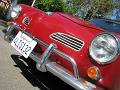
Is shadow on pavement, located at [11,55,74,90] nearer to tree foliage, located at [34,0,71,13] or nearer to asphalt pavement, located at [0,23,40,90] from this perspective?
asphalt pavement, located at [0,23,40,90]

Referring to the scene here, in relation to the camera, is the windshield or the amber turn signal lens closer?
the amber turn signal lens

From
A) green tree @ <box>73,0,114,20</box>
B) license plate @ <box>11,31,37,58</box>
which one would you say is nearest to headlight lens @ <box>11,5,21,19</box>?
license plate @ <box>11,31,37,58</box>

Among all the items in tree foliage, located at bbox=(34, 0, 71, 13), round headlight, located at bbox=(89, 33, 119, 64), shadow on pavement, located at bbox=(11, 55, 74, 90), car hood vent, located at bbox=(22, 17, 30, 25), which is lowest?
tree foliage, located at bbox=(34, 0, 71, 13)

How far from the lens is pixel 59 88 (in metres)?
4.71

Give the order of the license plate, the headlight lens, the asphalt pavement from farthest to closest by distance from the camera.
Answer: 1. the headlight lens
2. the license plate
3. the asphalt pavement

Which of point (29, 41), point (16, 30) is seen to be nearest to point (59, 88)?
point (29, 41)

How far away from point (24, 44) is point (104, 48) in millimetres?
1437

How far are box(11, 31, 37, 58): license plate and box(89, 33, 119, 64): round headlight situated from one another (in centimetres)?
107

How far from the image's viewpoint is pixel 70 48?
13.2ft

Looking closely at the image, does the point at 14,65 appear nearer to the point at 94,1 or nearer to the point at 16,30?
the point at 16,30

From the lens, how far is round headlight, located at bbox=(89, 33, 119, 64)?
3438mm

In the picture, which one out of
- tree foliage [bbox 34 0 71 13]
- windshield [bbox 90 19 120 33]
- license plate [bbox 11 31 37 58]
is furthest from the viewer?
tree foliage [bbox 34 0 71 13]

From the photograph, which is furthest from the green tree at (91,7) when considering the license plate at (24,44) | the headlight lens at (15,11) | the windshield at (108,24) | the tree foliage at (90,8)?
the license plate at (24,44)

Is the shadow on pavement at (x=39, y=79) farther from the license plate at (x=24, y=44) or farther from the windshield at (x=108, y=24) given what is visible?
the windshield at (x=108, y=24)
